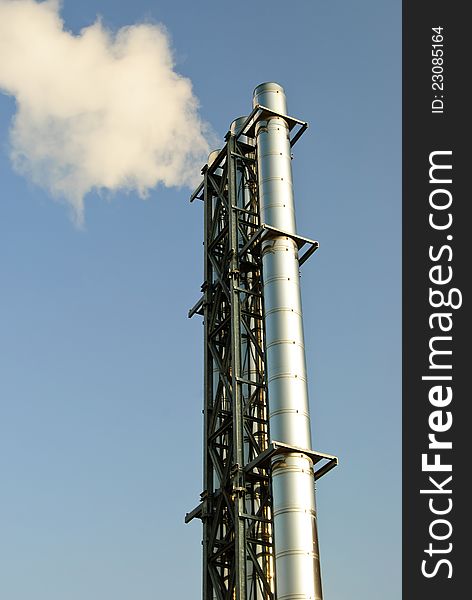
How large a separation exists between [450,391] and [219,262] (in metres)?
13.2

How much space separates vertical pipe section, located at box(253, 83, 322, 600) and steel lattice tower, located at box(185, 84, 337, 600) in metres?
0.04

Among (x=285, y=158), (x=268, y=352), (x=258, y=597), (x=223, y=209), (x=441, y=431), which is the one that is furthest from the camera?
(x=223, y=209)

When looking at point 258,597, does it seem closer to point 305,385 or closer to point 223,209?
point 305,385

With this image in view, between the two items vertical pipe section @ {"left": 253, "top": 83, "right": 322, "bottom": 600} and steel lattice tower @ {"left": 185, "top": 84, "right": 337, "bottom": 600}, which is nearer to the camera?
vertical pipe section @ {"left": 253, "top": 83, "right": 322, "bottom": 600}

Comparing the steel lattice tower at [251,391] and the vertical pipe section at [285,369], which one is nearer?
the vertical pipe section at [285,369]

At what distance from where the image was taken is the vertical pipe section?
24.5 metres

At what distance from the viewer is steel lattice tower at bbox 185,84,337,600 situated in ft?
84.7

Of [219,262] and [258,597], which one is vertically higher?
[219,262]

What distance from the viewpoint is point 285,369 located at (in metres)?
27.6

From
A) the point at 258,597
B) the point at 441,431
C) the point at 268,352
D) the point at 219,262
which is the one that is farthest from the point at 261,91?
the point at 258,597

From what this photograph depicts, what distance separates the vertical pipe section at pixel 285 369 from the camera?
80.2 ft

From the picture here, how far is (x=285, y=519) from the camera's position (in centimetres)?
2505

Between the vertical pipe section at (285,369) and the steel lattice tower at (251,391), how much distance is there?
39 mm

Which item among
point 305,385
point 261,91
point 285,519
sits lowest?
point 285,519
